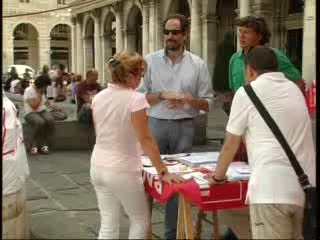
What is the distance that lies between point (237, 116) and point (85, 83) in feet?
25.6

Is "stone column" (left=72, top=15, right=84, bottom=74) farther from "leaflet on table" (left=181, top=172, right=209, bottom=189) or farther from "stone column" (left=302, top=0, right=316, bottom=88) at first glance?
"leaflet on table" (left=181, top=172, right=209, bottom=189)

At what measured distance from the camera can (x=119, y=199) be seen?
391cm

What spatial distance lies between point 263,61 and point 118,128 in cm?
105

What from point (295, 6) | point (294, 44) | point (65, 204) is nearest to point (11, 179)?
point (65, 204)

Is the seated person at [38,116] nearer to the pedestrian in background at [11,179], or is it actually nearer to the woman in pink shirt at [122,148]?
the pedestrian in background at [11,179]

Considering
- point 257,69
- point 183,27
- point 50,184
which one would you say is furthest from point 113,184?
point 50,184

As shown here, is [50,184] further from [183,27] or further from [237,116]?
[237,116]

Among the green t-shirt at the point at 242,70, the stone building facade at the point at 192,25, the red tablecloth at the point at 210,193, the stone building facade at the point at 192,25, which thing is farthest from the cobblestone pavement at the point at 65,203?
the stone building facade at the point at 192,25

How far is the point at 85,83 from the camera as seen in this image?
11.0 m

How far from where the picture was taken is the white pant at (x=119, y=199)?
12.7 feet

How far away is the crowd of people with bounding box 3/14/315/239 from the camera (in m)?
3.35

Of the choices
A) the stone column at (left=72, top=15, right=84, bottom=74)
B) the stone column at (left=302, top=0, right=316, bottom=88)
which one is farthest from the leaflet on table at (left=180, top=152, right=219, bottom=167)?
the stone column at (left=72, top=15, right=84, bottom=74)

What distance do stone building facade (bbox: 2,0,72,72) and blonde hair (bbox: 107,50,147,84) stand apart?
58.3m

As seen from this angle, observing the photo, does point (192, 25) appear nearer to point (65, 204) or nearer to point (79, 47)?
point (65, 204)
